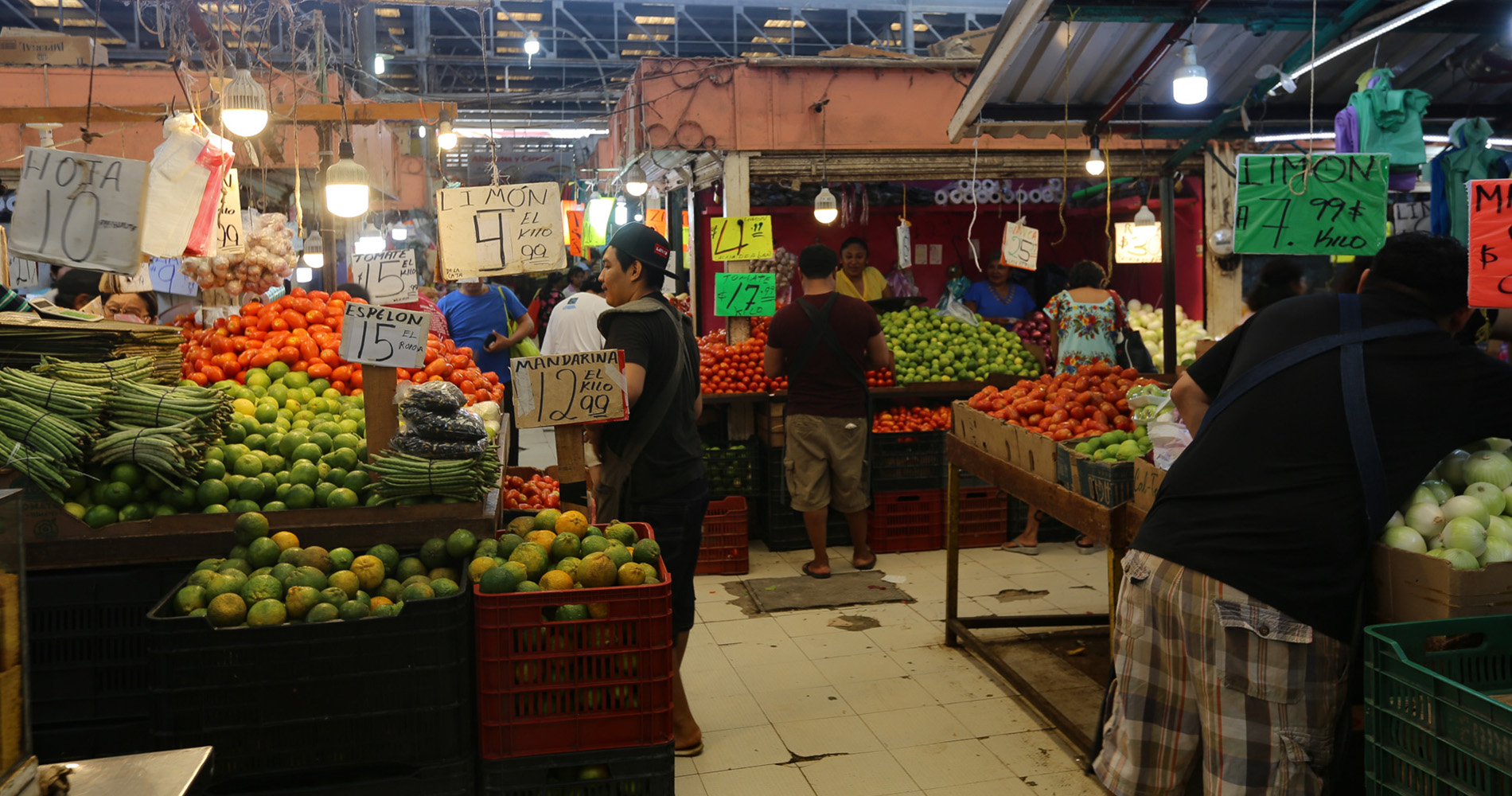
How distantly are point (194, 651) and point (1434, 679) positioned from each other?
Result: 2578 mm

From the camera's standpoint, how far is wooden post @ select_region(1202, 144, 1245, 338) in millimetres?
8719

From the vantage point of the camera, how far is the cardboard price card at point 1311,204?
13.0ft

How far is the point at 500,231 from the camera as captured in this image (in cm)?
458

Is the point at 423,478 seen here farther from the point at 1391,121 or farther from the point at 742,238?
the point at 742,238

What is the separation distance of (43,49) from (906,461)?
37.5ft

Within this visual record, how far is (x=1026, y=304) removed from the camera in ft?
33.1

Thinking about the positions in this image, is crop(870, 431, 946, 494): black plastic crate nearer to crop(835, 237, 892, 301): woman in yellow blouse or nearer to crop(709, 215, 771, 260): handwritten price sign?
crop(709, 215, 771, 260): handwritten price sign

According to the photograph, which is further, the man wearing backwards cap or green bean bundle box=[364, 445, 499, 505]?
the man wearing backwards cap

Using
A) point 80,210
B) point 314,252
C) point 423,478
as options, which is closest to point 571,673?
point 423,478

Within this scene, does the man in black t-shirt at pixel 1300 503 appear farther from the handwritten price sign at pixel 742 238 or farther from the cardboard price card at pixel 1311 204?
the handwritten price sign at pixel 742 238

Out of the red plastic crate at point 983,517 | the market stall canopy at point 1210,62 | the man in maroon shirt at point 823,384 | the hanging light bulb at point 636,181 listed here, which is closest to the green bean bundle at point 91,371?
the man in maroon shirt at point 823,384

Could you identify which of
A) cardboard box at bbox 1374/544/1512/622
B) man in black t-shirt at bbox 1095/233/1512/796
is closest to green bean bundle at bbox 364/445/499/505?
man in black t-shirt at bbox 1095/233/1512/796

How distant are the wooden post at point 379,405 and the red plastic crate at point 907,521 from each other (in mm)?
4424

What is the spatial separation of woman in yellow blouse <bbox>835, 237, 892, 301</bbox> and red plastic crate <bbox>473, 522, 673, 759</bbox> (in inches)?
275
